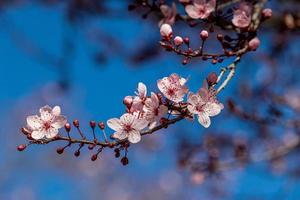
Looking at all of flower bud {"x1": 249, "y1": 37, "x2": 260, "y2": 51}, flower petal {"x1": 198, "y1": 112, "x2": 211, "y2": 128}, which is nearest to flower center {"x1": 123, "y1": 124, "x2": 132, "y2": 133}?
flower petal {"x1": 198, "y1": 112, "x2": 211, "y2": 128}

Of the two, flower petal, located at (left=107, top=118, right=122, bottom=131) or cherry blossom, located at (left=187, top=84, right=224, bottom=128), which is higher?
cherry blossom, located at (left=187, top=84, right=224, bottom=128)

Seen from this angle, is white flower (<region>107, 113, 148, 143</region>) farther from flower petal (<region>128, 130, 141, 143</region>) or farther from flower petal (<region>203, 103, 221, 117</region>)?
flower petal (<region>203, 103, 221, 117</region>)

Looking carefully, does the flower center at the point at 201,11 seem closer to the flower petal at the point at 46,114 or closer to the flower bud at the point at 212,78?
the flower bud at the point at 212,78

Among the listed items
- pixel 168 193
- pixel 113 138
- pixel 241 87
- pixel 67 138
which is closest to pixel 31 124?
pixel 67 138

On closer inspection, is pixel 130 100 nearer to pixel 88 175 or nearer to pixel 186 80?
pixel 186 80

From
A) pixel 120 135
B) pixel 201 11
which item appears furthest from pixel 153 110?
pixel 201 11

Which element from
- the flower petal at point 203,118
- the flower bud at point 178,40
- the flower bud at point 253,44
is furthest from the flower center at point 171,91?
the flower bud at point 253,44

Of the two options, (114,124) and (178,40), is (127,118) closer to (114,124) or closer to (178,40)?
(114,124)
